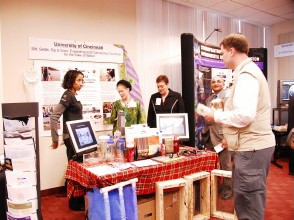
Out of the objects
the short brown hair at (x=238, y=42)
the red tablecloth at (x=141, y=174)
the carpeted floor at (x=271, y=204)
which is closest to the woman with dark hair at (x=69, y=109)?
the carpeted floor at (x=271, y=204)

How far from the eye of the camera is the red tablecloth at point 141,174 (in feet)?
6.12

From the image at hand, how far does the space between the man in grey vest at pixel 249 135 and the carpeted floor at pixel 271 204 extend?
51.6 inches

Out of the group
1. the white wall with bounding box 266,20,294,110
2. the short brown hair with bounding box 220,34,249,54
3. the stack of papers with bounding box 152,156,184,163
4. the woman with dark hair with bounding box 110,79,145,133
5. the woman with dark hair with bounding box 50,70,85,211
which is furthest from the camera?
the white wall with bounding box 266,20,294,110

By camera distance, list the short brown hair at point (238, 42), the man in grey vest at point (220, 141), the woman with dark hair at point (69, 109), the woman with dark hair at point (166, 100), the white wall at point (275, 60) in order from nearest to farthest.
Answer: the short brown hair at point (238, 42) < the woman with dark hair at point (69, 109) < the man in grey vest at point (220, 141) < the woman with dark hair at point (166, 100) < the white wall at point (275, 60)

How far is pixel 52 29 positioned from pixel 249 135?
282 cm

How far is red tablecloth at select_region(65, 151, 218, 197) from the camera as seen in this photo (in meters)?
1.86

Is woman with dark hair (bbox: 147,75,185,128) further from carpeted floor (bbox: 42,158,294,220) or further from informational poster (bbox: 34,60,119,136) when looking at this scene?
carpeted floor (bbox: 42,158,294,220)

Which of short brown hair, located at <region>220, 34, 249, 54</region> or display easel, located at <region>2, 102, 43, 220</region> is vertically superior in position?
short brown hair, located at <region>220, 34, 249, 54</region>

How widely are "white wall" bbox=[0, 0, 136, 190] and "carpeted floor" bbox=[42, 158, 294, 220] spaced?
15.0 inches

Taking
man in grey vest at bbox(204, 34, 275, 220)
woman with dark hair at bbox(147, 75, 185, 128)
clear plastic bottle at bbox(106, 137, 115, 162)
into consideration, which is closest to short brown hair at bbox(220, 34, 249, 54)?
man in grey vest at bbox(204, 34, 275, 220)

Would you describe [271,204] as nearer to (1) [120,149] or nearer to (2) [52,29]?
(1) [120,149]

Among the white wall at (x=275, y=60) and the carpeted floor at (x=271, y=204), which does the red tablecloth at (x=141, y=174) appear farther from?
the white wall at (x=275, y=60)

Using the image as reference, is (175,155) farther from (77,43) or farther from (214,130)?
(77,43)

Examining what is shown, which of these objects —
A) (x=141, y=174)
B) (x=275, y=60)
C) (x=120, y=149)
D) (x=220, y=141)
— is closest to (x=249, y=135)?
(x=141, y=174)
